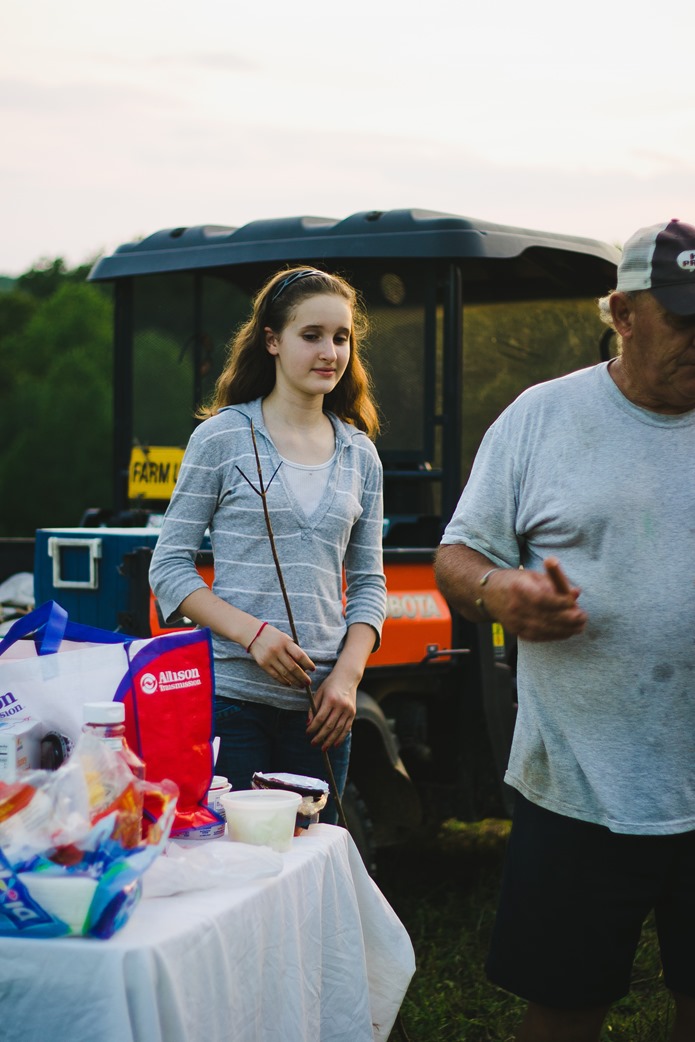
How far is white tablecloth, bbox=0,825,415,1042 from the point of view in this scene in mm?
1752

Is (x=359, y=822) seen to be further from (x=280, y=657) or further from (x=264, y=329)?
(x=264, y=329)

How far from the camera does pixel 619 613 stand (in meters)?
2.33

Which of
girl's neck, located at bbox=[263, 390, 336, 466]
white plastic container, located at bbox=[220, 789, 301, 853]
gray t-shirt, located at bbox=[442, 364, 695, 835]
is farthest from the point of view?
girl's neck, located at bbox=[263, 390, 336, 466]

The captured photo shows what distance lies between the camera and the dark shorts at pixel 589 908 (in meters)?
2.38

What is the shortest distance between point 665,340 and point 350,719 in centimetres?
106

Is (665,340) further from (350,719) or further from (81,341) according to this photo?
(81,341)

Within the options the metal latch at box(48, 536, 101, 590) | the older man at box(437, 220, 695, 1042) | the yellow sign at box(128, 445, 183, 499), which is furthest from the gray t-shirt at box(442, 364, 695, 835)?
the yellow sign at box(128, 445, 183, 499)

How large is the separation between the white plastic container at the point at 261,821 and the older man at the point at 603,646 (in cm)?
49

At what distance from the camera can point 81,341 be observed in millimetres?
39938

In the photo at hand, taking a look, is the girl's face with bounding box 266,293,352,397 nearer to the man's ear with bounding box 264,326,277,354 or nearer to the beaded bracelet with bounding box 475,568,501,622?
the man's ear with bounding box 264,326,277,354

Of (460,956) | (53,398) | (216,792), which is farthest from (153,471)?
(53,398)

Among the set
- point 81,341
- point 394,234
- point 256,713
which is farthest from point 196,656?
point 81,341

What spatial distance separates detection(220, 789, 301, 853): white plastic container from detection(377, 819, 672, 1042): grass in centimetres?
167

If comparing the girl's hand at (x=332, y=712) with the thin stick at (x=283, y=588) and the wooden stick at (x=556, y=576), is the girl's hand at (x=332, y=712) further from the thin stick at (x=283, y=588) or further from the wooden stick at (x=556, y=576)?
the wooden stick at (x=556, y=576)
